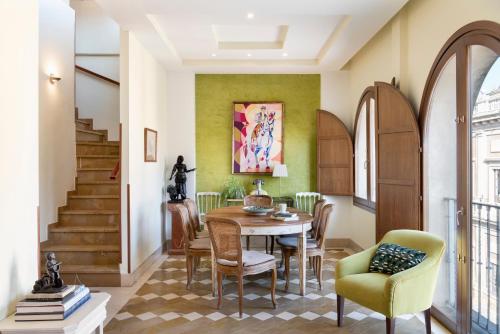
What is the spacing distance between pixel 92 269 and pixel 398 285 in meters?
3.51

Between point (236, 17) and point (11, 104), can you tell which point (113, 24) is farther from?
point (11, 104)

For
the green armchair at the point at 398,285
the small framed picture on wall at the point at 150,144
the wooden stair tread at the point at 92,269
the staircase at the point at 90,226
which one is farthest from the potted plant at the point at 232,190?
the green armchair at the point at 398,285

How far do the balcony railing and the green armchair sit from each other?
1.04 ft

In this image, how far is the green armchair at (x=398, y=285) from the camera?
2.84 meters

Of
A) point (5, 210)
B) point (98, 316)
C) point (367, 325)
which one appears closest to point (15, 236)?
point (5, 210)

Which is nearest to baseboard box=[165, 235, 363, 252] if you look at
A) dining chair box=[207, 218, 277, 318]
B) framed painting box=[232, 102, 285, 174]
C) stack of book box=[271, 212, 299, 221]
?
framed painting box=[232, 102, 285, 174]

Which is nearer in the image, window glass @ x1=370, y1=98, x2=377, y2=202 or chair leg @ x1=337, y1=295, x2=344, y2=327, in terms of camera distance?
chair leg @ x1=337, y1=295, x2=344, y2=327

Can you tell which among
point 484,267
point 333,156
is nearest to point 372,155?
point 333,156

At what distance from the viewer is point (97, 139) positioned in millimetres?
6754

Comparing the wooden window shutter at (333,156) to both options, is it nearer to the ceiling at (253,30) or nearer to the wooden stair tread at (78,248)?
the ceiling at (253,30)

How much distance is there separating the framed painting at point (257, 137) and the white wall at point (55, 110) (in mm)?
2682

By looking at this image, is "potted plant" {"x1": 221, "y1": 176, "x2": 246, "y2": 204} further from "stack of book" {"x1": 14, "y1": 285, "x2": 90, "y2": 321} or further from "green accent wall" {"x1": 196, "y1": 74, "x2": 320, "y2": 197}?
"stack of book" {"x1": 14, "y1": 285, "x2": 90, "y2": 321}

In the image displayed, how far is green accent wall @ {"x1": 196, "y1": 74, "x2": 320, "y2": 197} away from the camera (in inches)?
265

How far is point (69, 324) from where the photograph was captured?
73.2 inches
